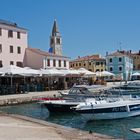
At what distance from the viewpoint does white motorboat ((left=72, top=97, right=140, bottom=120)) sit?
950 inches

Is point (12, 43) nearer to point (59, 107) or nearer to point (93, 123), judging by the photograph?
point (59, 107)

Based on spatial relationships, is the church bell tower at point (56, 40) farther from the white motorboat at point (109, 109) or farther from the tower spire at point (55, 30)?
the white motorboat at point (109, 109)

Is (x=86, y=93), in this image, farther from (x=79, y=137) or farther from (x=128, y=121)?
(x=79, y=137)

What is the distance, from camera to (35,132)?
14.5m

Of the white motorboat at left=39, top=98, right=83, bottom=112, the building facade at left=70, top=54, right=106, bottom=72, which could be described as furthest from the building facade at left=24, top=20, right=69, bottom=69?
the building facade at left=70, top=54, right=106, bottom=72

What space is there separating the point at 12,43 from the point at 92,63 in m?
59.3

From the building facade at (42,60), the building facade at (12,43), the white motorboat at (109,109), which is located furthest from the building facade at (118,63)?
the white motorboat at (109,109)

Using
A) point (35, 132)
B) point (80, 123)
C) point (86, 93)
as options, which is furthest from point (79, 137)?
point (86, 93)

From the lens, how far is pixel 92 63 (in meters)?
116

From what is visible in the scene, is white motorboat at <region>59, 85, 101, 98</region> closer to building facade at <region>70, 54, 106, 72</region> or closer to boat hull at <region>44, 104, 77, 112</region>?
boat hull at <region>44, 104, 77, 112</region>

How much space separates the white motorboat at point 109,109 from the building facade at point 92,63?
87672 mm

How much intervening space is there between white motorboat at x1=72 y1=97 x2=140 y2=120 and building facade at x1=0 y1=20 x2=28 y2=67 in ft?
111

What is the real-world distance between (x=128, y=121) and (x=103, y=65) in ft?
308

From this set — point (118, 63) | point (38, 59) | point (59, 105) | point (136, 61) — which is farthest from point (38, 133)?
point (136, 61)
